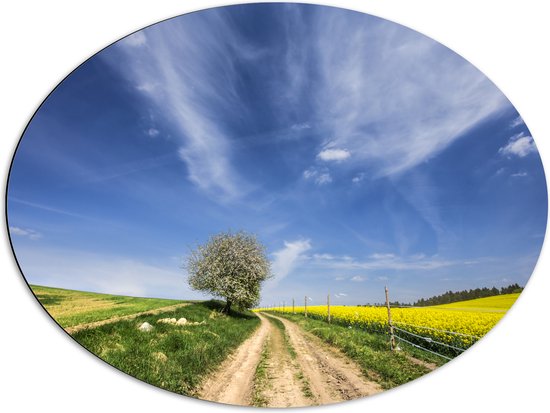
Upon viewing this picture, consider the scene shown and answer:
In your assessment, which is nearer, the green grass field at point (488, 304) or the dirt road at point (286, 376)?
the dirt road at point (286, 376)

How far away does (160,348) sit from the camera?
12.4 feet

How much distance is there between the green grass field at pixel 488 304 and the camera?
377 cm

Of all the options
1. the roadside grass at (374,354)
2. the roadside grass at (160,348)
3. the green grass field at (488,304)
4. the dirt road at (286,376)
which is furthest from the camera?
the roadside grass at (374,354)

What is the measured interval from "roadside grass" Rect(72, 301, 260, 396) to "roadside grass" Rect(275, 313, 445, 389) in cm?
114

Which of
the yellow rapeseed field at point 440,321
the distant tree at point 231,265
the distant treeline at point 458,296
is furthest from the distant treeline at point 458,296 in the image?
the distant tree at point 231,265

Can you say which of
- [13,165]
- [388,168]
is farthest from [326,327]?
[13,165]

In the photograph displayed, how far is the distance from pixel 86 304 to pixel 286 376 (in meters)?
2.33

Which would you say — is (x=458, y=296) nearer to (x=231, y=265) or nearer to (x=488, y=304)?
(x=488, y=304)

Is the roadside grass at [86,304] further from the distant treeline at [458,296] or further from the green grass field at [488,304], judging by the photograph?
the green grass field at [488,304]

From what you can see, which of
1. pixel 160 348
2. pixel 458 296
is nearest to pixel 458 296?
pixel 458 296

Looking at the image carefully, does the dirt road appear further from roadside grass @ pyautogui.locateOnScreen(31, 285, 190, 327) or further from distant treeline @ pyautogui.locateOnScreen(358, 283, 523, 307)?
roadside grass @ pyautogui.locateOnScreen(31, 285, 190, 327)

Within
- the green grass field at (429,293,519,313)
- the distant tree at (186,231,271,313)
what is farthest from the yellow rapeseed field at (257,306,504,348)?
the distant tree at (186,231,271,313)

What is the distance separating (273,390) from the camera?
3.61m

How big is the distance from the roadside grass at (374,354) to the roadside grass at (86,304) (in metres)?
1.79
